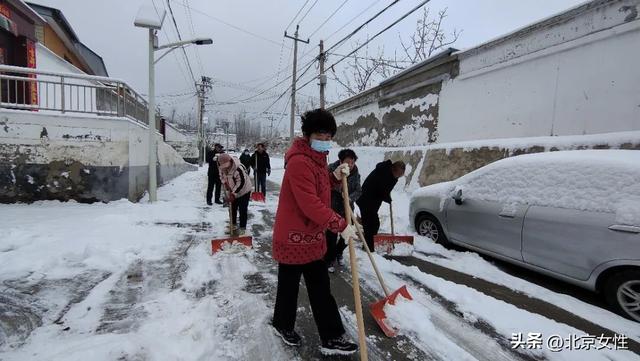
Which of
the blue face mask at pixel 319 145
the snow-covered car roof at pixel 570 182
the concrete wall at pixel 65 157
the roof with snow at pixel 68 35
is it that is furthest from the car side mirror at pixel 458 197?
the roof with snow at pixel 68 35

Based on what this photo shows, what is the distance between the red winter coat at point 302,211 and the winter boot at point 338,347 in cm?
64

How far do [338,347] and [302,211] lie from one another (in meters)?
1.07

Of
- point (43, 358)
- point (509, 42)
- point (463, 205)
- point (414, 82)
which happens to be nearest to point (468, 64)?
point (509, 42)

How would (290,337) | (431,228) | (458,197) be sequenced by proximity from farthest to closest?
(431,228)
(458,197)
(290,337)

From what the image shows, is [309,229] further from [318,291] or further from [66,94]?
[66,94]

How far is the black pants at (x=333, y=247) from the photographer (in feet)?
14.3

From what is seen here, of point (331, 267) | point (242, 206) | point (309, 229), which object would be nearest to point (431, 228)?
point (331, 267)

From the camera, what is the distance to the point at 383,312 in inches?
128

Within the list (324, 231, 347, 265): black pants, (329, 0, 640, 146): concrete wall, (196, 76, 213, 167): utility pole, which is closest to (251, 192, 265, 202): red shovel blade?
(329, 0, 640, 146): concrete wall

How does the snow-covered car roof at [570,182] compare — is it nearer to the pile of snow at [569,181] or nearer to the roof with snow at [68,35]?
the pile of snow at [569,181]

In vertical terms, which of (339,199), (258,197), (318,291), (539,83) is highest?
(539,83)

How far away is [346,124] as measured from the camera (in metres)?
16.0

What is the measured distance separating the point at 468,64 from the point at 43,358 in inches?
369

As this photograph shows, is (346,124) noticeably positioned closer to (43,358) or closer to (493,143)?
(493,143)
